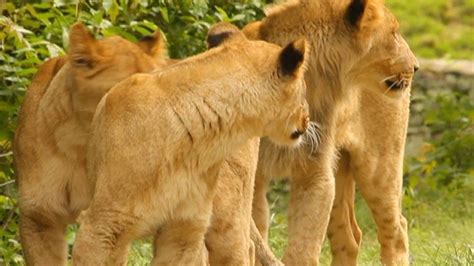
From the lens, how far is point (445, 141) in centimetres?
1199

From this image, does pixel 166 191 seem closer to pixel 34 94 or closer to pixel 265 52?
pixel 265 52

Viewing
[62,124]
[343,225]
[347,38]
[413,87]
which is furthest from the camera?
[413,87]

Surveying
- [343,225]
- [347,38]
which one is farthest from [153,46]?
[343,225]

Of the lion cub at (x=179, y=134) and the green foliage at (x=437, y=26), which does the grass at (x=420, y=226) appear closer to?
the lion cub at (x=179, y=134)

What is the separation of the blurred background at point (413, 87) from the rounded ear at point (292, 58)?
1.47 meters

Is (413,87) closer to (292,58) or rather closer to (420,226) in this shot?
(420,226)

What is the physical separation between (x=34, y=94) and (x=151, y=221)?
3.58 feet

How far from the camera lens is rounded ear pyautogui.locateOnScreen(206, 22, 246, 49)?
619cm

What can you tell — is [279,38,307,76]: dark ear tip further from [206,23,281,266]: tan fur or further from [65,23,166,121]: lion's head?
[65,23,166,121]: lion's head

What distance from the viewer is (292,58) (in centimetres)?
587

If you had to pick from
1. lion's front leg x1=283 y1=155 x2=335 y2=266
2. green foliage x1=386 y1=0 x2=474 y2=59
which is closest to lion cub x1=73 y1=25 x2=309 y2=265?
lion's front leg x1=283 y1=155 x2=335 y2=266

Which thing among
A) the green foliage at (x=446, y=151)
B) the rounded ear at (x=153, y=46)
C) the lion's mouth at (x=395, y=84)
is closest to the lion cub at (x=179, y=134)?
the rounded ear at (x=153, y=46)

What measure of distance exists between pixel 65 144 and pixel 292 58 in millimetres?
1029

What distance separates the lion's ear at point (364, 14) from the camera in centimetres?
722
